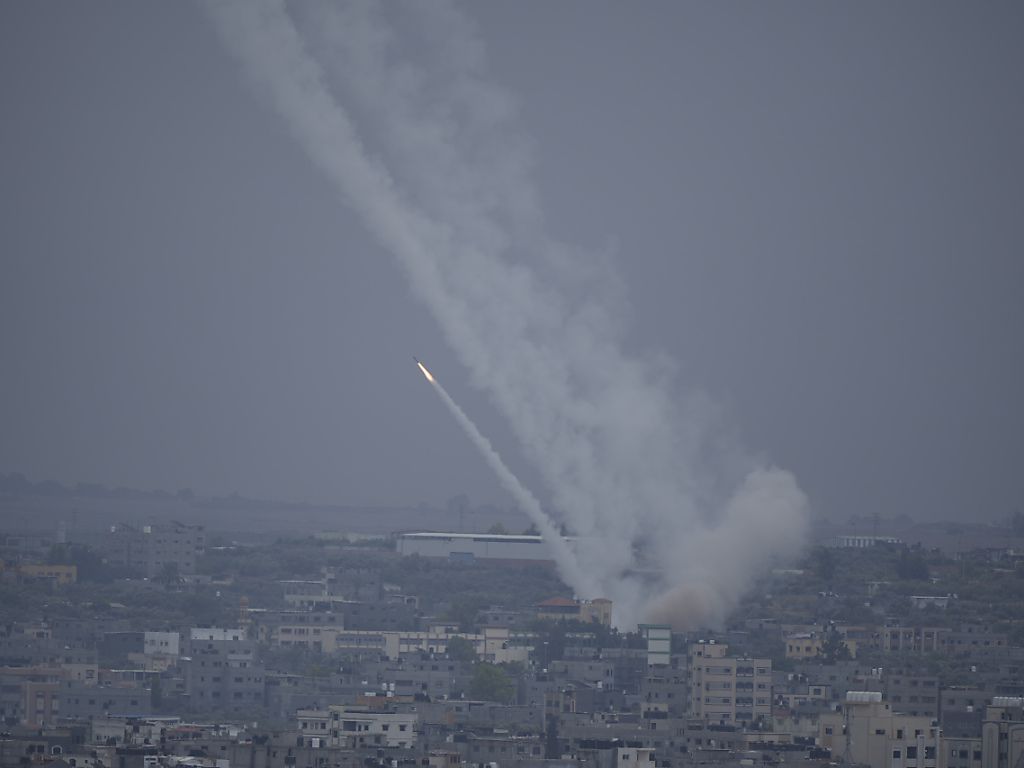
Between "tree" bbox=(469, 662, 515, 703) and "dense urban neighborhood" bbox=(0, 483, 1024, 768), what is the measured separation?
0.07 m

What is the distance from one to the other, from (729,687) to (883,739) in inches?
573

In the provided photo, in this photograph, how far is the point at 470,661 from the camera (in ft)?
235

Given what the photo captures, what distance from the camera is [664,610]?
259 ft

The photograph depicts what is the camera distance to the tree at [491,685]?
63656 mm

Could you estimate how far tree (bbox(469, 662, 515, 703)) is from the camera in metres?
63.7

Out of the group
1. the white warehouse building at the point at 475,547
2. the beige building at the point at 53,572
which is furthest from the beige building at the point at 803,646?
the white warehouse building at the point at 475,547

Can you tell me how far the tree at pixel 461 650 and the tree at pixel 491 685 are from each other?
4.10m

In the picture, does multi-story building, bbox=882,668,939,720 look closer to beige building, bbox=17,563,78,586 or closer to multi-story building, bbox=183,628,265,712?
multi-story building, bbox=183,628,265,712

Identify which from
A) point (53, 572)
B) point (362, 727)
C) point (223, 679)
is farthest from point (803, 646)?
point (53, 572)

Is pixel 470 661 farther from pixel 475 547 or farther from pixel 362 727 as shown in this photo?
pixel 475 547

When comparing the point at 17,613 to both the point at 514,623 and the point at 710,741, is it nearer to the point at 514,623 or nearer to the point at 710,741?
the point at 514,623

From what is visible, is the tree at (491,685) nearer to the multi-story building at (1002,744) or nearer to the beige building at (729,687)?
the beige building at (729,687)

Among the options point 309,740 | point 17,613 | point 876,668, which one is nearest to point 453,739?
point 309,740

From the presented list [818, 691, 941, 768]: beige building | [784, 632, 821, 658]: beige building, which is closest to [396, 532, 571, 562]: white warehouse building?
[784, 632, 821, 658]: beige building
